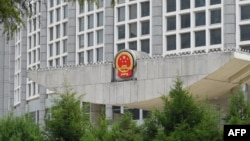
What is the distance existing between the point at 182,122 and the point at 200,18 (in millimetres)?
23768

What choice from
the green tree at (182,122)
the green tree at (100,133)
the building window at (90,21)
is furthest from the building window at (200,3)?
the green tree at (182,122)

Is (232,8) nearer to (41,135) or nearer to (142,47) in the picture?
(142,47)

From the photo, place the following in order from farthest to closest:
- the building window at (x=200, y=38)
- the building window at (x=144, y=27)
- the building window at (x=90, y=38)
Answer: the building window at (x=90, y=38) → the building window at (x=144, y=27) → the building window at (x=200, y=38)

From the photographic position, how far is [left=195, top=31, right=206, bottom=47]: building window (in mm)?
45906

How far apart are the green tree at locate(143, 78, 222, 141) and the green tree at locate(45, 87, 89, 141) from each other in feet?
9.00

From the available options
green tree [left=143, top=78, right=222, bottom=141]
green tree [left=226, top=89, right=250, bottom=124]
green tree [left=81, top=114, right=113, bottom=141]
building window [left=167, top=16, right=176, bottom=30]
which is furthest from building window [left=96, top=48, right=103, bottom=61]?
green tree [left=143, top=78, right=222, bottom=141]

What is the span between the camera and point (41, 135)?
89.1ft

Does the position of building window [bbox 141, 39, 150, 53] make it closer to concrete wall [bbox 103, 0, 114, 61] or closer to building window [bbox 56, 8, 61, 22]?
concrete wall [bbox 103, 0, 114, 61]

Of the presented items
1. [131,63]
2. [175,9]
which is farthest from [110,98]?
[175,9]

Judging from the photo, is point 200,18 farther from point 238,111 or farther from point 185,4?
point 238,111

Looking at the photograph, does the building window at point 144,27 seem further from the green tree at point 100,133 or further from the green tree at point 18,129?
the green tree at point 100,133

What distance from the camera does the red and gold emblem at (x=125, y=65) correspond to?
3578 cm

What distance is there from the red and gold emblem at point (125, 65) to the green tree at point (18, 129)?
6599mm

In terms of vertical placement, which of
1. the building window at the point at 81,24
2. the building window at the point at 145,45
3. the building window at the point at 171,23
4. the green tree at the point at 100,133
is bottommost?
the green tree at the point at 100,133
